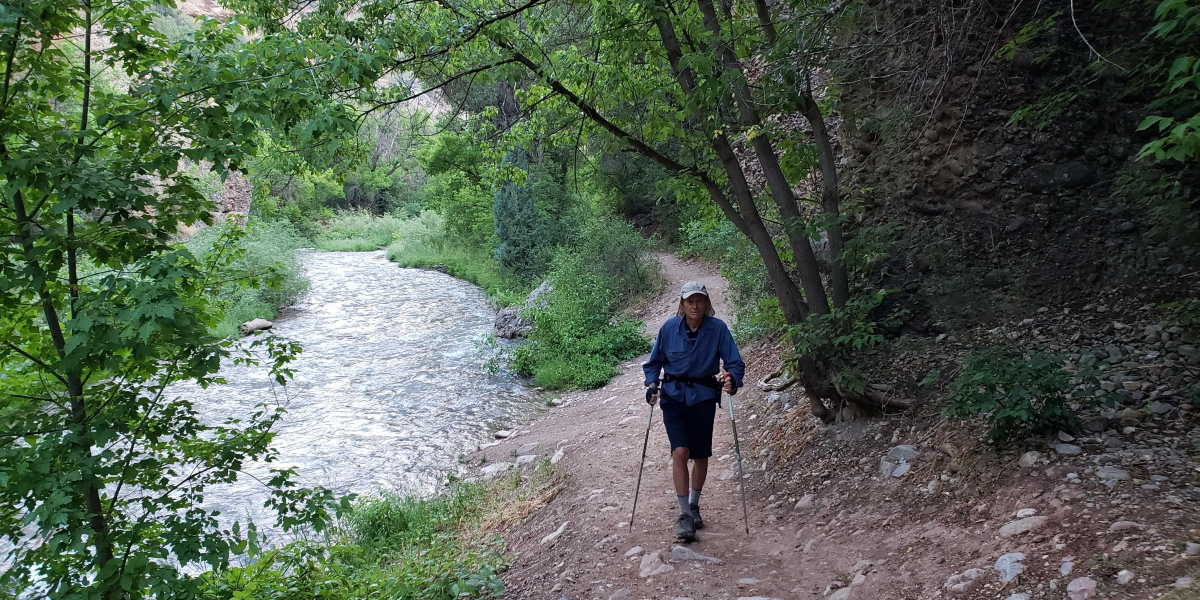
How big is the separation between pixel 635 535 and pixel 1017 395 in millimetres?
2782

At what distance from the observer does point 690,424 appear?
16.6 ft

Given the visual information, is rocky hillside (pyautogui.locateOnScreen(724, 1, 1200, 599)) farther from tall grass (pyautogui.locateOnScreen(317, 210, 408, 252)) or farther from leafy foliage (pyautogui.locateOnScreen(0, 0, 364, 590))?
tall grass (pyautogui.locateOnScreen(317, 210, 408, 252))

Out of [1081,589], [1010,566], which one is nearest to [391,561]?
[1010,566]

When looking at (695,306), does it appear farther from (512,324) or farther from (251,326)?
(251,326)

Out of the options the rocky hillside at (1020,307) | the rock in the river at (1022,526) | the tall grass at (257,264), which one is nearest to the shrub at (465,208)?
the tall grass at (257,264)

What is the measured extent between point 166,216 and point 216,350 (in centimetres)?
75

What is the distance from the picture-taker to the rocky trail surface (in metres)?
3.32

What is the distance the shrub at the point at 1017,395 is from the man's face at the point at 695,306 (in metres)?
1.70

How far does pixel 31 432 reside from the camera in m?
3.32

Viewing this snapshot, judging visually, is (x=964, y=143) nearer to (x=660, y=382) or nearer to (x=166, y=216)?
(x=660, y=382)

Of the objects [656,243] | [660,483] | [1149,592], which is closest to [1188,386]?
[1149,592]

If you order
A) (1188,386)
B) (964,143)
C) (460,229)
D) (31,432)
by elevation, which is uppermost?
(460,229)

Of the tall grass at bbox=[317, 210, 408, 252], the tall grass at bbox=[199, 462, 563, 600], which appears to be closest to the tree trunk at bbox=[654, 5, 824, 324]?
the tall grass at bbox=[199, 462, 563, 600]

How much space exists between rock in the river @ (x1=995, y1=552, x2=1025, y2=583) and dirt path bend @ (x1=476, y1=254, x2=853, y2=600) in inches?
38.3
